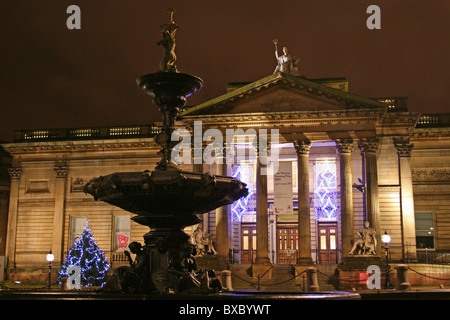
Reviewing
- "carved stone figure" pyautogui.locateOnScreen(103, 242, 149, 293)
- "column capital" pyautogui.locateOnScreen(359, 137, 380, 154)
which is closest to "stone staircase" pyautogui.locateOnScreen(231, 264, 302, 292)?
"column capital" pyautogui.locateOnScreen(359, 137, 380, 154)

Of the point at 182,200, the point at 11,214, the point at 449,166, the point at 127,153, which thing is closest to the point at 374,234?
the point at 449,166

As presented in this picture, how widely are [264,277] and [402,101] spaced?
45.9 feet

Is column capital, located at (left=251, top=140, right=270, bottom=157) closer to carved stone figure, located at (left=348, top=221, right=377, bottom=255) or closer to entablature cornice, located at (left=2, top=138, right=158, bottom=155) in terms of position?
carved stone figure, located at (left=348, top=221, right=377, bottom=255)

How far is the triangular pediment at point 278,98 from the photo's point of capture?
1270 inches

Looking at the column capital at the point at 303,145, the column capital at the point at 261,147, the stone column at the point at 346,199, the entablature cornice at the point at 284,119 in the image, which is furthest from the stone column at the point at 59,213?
the stone column at the point at 346,199

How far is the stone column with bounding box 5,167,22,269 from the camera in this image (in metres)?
40.4

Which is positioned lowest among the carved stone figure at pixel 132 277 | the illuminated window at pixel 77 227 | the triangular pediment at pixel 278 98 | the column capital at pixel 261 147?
the carved stone figure at pixel 132 277

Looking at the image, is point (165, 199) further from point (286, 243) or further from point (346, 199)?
point (286, 243)

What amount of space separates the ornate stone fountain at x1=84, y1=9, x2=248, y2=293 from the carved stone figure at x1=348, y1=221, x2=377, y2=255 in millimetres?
20031

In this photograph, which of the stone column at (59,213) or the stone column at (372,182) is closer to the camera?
the stone column at (372,182)

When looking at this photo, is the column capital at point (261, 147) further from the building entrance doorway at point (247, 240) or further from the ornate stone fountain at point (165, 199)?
the ornate stone fountain at point (165, 199)

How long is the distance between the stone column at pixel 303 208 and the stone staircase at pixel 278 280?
1.00m

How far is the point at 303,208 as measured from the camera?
31.8 m
